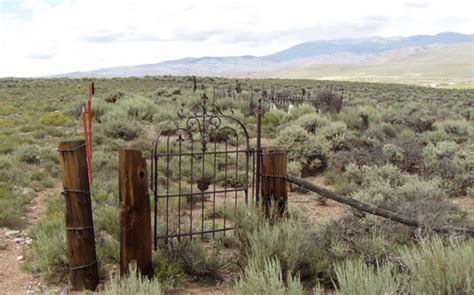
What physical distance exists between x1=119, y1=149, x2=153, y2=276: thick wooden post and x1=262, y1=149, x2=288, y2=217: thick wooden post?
1592 millimetres

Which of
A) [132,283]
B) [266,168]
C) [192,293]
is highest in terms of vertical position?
[266,168]

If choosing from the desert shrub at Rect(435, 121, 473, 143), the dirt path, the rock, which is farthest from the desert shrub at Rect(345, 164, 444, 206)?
the desert shrub at Rect(435, 121, 473, 143)

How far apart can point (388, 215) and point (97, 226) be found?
147 inches

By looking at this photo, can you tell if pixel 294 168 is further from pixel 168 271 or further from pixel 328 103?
pixel 328 103

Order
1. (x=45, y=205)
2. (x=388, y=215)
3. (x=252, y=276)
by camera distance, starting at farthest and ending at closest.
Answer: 1. (x=45, y=205)
2. (x=388, y=215)
3. (x=252, y=276)

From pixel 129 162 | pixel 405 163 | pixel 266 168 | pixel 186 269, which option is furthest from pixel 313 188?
pixel 405 163

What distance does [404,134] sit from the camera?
14.5 metres

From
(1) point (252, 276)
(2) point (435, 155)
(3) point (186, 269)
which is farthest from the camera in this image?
(2) point (435, 155)

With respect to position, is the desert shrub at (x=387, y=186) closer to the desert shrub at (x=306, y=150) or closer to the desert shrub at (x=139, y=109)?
the desert shrub at (x=306, y=150)

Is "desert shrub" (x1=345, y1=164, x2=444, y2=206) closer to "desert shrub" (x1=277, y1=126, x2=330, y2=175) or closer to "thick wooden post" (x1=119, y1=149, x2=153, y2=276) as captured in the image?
"desert shrub" (x1=277, y1=126, x2=330, y2=175)

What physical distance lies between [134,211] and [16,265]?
2083 millimetres

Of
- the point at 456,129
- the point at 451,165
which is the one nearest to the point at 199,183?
the point at 451,165

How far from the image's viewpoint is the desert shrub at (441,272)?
11.4ft

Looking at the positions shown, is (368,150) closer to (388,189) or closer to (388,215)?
(388,189)
